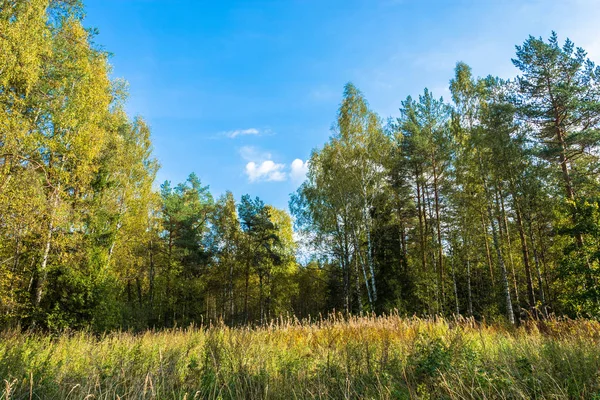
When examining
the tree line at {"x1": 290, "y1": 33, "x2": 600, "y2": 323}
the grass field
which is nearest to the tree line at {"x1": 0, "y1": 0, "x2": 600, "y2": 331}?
the tree line at {"x1": 290, "y1": 33, "x2": 600, "y2": 323}

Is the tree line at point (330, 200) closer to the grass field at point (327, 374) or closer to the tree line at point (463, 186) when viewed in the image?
the tree line at point (463, 186)

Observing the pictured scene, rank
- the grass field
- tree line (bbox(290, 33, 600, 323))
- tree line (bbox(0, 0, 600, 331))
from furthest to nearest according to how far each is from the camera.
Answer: tree line (bbox(290, 33, 600, 323)) < tree line (bbox(0, 0, 600, 331)) < the grass field

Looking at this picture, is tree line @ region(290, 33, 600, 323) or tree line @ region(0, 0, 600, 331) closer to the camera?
tree line @ region(0, 0, 600, 331)

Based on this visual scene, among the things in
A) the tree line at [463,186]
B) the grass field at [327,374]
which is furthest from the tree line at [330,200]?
the grass field at [327,374]

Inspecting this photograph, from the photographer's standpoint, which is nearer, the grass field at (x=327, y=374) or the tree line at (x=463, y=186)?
the grass field at (x=327, y=374)

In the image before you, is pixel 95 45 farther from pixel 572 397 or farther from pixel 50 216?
pixel 572 397

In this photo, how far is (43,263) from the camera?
10.6 metres

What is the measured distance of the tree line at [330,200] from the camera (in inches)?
343

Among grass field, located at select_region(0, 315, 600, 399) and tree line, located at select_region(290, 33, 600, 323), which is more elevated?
tree line, located at select_region(290, 33, 600, 323)

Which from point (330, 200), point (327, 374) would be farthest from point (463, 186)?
point (327, 374)

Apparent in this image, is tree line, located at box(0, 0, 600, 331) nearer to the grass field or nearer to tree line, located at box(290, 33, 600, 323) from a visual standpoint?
tree line, located at box(290, 33, 600, 323)

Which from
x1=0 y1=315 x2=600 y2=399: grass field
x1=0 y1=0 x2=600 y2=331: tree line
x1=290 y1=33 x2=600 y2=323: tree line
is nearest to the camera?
x1=0 y1=315 x2=600 y2=399: grass field

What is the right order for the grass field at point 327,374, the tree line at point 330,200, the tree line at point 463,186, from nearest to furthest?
the grass field at point 327,374
the tree line at point 330,200
the tree line at point 463,186

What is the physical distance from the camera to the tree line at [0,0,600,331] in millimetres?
8711
